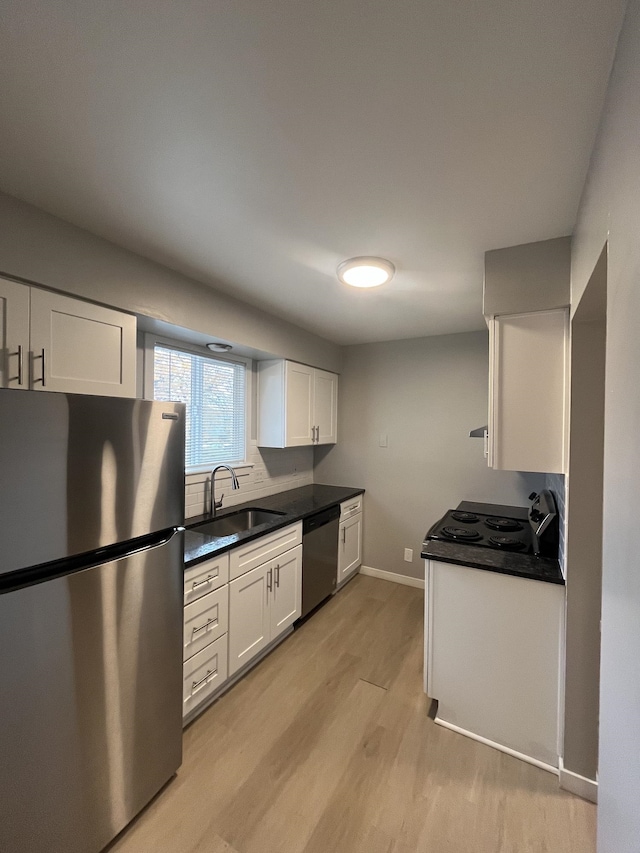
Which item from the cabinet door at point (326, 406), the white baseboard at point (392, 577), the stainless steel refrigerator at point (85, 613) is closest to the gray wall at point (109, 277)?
the stainless steel refrigerator at point (85, 613)

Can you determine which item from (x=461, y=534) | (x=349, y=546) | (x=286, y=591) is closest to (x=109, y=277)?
(x=286, y=591)

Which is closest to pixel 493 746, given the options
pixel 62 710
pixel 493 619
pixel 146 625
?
pixel 493 619

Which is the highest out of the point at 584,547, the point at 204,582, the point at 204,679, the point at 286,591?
the point at 584,547

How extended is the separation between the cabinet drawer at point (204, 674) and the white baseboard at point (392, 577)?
77.5 inches

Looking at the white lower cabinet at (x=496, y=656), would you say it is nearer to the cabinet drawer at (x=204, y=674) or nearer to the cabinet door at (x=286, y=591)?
the cabinet door at (x=286, y=591)

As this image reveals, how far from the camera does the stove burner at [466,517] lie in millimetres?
2586

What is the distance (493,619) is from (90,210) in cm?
253

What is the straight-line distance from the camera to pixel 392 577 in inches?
141

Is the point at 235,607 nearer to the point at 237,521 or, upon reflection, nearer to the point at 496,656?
the point at 237,521

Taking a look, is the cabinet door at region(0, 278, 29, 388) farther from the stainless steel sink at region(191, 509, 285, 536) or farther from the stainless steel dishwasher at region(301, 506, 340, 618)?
the stainless steel dishwasher at region(301, 506, 340, 618)

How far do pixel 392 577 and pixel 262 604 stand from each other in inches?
67.1

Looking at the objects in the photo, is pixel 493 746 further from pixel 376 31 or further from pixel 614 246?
pixel 376 31

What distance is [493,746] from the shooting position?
177 cm

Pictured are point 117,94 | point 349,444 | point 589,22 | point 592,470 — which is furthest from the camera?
point 349,444
